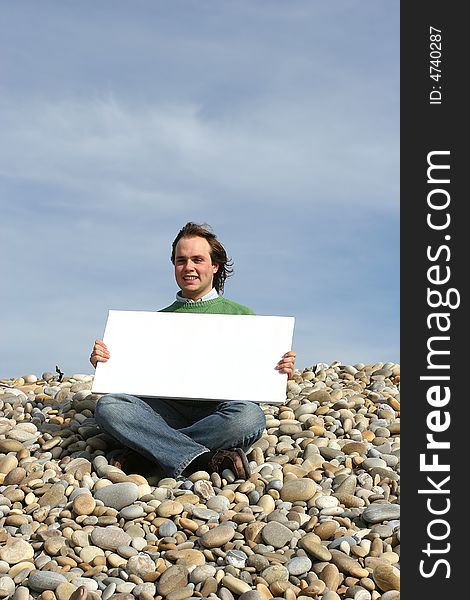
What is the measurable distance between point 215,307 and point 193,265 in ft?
1.02

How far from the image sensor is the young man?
186 inches

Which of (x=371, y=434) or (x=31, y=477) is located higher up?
(x=371, y=434)

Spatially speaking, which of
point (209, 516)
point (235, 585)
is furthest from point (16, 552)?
point (235, 585)

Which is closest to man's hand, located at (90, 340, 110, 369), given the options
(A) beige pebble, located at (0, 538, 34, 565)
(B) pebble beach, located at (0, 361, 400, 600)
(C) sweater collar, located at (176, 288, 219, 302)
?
(B) pebble beach, located at (0, 361, 400, 600)

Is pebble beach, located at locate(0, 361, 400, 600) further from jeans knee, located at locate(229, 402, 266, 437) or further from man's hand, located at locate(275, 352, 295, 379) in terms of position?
man's hand, located at locate(275, 352, 295, 379)

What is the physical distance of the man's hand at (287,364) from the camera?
4.88 m

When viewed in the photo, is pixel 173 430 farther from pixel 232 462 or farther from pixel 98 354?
pixel 98 354

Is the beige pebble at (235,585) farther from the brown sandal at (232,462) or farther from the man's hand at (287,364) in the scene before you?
the man's hand at (287,364)

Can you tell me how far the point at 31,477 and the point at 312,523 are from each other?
5.19 ft

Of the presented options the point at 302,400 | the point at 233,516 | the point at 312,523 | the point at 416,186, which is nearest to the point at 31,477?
the point at 233,516

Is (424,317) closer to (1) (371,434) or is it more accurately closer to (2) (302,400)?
(1) (371,434)

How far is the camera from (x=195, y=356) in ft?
16.5

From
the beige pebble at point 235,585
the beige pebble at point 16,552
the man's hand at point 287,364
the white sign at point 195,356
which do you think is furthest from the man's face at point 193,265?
the beige pebble at point 235,585

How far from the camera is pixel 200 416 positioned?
5.09m
